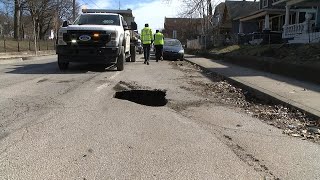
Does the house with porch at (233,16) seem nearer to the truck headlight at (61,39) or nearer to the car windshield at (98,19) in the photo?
the car windshield at (98,19)

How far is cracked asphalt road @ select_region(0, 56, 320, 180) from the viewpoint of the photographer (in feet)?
14.1

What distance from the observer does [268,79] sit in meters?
12.4

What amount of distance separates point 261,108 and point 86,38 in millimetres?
7064

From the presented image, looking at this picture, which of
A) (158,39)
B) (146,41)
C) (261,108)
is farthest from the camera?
(158,39)

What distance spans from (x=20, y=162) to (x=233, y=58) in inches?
670

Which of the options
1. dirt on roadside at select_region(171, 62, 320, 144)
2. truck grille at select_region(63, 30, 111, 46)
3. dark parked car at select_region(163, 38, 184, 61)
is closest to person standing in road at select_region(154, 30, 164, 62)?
dark parked car at select_region(163, 38, 184, 61)

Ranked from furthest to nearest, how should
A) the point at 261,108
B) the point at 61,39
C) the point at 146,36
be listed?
1. the point at 146,36
2. the point at 61,39
3. the point at 261,108

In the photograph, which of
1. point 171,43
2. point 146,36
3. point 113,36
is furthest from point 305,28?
point 113,36

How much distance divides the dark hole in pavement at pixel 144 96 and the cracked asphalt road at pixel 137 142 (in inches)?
26.8

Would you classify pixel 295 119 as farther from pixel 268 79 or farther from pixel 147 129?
pixel 268 79

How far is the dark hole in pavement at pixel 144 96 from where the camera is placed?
9.23 m

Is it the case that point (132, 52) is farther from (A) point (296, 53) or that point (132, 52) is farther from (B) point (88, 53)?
(A) point (296, 53)

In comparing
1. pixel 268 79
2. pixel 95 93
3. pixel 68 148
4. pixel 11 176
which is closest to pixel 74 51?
pixel 95 93

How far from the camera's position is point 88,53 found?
13.4m
